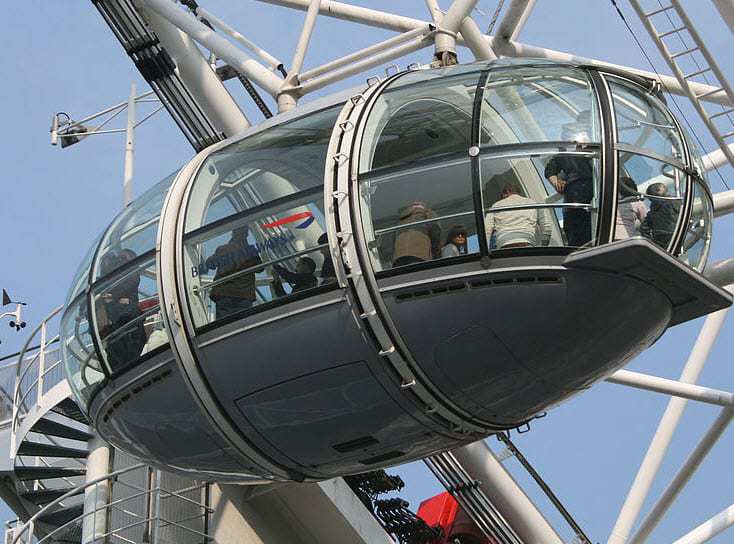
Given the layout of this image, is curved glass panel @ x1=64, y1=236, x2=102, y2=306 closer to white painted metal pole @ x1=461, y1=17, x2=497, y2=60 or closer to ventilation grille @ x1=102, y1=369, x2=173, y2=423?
ventilation grille @ x1=102, y1=369, x2=173, y2=423

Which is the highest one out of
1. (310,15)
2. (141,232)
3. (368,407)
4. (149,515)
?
(310,15)

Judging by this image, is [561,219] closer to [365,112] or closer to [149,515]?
[365,112]

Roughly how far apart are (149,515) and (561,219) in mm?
10437

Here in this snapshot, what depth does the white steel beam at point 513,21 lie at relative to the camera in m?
17.8

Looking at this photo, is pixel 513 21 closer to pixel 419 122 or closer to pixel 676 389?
pixel 676 389

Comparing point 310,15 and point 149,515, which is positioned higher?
point 310,15

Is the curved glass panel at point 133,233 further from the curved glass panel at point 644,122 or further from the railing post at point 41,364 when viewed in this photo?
the railing post at point 41,364

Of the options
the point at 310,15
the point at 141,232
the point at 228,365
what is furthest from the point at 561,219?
the point at 310,15

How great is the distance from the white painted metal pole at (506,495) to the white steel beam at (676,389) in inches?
86.3

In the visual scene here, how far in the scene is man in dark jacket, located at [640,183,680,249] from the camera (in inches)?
477

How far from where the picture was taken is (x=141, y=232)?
13.6m

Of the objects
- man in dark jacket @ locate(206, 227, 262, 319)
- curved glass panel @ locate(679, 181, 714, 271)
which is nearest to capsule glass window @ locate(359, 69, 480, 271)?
man in dark jacket @ locate(206, 227, 262, 319)

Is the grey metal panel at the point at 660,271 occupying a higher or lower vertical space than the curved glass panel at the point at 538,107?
lower

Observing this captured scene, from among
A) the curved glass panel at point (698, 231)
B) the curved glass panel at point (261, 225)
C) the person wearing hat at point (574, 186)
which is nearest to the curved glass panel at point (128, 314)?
the curved glass panel at point (261, 225)
